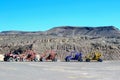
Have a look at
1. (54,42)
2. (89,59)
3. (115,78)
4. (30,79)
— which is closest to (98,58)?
(89,59)

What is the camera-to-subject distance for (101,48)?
8088 cm

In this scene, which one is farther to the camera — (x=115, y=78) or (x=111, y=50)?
(x=111, y=50)

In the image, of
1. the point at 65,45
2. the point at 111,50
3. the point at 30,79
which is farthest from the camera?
the point at 65,45

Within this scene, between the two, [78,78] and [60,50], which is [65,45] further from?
[78,78]

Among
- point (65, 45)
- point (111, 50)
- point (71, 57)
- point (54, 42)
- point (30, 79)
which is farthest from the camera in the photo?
point (54, 42)

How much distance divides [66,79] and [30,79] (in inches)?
78.1

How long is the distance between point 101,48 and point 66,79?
6416 centimetres

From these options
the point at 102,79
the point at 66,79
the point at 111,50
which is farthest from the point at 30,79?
the point at 111,50

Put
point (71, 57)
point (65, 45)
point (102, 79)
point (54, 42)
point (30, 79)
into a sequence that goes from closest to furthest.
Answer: point (30, 79) < point (102, 79) < point (71, 57) < point (65, 45) < point (54, 42)

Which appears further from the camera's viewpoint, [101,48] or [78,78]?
Result: [101,48]

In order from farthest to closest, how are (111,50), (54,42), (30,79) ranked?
(54,42)
(111,50)
(30,79)

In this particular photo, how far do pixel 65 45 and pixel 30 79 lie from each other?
216 feet

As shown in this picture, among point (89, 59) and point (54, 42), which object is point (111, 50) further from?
point (89, 59)

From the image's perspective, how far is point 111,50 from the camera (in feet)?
253
